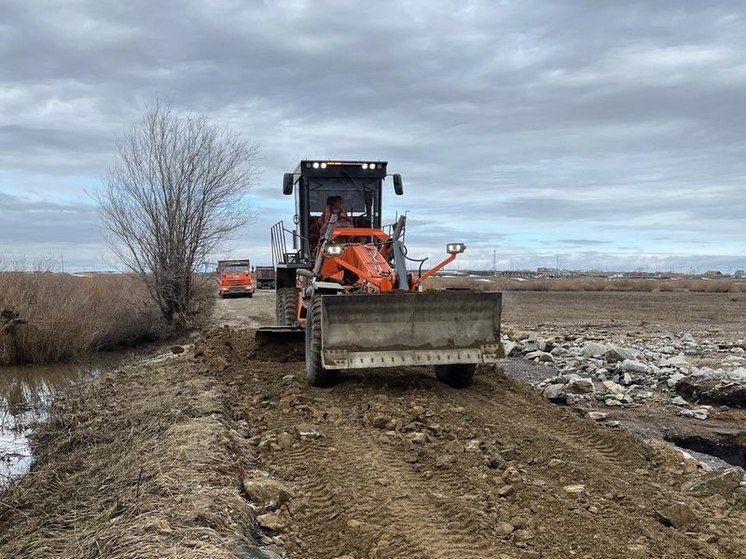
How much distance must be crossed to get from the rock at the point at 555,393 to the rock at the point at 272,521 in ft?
17.3

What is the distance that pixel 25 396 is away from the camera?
501 inches

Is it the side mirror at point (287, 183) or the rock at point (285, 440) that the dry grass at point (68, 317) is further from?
the rock at point (285, 440)

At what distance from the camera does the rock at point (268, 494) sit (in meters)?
4.83

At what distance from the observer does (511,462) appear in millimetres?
5562

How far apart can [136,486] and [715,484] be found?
456cm

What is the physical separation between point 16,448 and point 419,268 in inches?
228

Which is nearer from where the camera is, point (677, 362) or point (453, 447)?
point (453, 447)

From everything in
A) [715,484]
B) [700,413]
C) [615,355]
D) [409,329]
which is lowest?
[700,413]

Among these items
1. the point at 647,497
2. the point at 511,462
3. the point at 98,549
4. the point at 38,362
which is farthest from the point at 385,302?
the point at 38,362

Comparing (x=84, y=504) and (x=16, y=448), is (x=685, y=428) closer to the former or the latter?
(x=84, y=504)

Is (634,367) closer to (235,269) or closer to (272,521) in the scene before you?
(272,521)

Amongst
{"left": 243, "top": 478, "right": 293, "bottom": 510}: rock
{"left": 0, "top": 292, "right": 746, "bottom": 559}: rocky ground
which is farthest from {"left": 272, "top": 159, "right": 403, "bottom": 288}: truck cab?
{"left": 243, "top": 478, "right": 293, "bottom": 510}: rock

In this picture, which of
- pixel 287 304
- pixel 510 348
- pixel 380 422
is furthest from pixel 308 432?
pixel 510 348

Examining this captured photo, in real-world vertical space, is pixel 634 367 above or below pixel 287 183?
below
